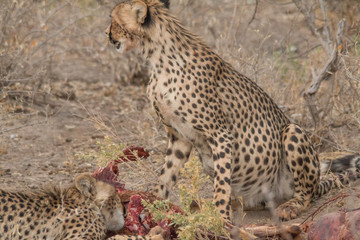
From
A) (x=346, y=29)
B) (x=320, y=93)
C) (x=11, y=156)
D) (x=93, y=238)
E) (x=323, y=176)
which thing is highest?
(x=346, y=29)

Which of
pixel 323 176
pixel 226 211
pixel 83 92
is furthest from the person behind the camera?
pixel 83 92

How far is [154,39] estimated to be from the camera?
14.5ft

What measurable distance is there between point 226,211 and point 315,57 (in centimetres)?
367

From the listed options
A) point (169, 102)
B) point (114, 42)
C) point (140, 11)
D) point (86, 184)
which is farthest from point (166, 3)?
point (86, 184)

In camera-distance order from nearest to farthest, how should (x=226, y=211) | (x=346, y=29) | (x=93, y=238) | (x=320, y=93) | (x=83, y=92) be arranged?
(x=93, y=238) → (x=226, y=211) → (x=320, y=93) → (x=346, y=29) → (x=83, y=92)

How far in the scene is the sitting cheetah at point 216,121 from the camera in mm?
4398

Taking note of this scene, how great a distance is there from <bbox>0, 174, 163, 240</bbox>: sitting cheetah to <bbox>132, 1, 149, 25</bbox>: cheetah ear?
3.58 ft

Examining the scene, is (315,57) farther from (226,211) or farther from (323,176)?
(226,211)

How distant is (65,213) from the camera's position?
3865 millimetres

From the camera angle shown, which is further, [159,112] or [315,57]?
[315,57]

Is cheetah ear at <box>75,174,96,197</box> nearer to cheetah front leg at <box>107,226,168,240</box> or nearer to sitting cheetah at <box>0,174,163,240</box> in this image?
sitting cheetah at <box>0,174,163,240</box>

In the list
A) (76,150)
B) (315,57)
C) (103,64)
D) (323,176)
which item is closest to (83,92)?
(103,64)

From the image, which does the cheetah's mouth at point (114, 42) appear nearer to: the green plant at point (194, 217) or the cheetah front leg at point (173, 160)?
the cheetah front leg at point (173, 160)

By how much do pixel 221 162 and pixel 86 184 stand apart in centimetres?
93
